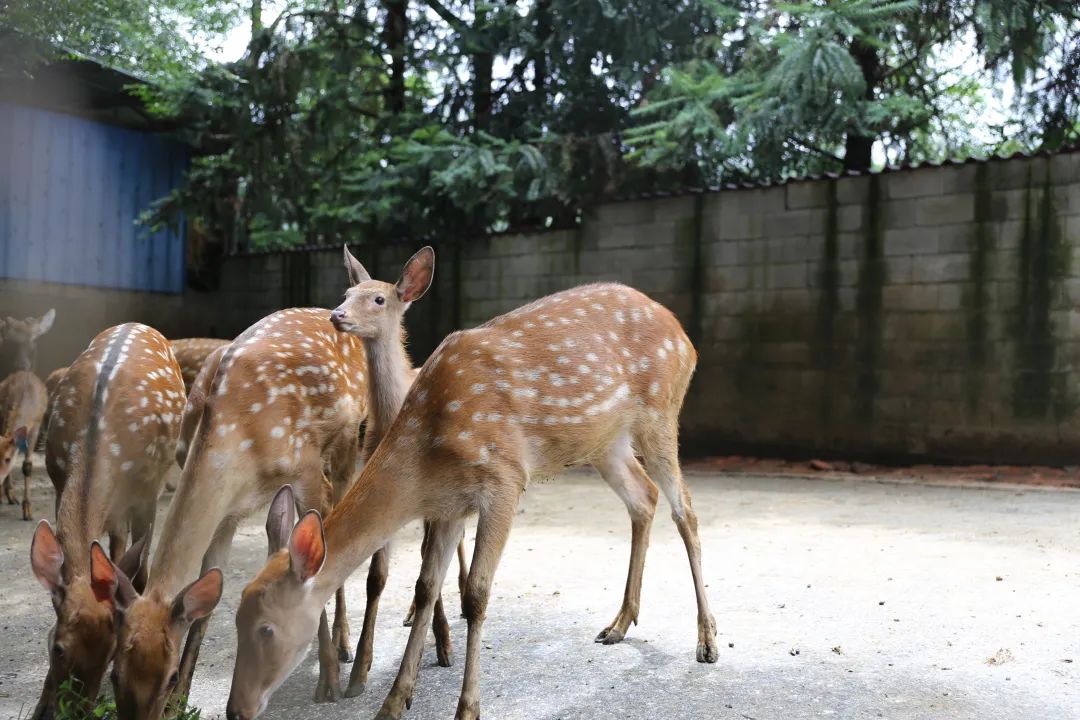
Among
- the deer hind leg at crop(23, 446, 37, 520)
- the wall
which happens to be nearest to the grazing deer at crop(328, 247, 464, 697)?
the deer hind leg at crop(23, 446, 37, 520)

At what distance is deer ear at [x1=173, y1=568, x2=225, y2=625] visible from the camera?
2.74 metres

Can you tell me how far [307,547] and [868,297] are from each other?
23.8ft

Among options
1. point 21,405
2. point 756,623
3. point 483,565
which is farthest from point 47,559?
point 21,405

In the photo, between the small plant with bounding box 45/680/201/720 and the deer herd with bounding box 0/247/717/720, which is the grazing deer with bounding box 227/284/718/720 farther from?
the small plant with bounding box 45/680/201/720

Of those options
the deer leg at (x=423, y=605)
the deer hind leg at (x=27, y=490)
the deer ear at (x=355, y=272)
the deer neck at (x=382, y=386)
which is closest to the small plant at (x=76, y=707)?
the deer leg at (x=423, y=605)

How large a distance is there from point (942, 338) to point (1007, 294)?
0.64 metres

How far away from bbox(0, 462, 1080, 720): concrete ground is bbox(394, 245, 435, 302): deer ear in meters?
1.45

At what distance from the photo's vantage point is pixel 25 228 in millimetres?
10891

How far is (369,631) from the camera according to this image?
3.57m

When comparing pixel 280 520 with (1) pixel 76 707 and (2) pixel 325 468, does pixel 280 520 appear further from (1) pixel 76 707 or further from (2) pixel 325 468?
(2) pixel 325 468

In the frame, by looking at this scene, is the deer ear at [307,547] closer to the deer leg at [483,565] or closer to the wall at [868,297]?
the deer leg at [483,565]

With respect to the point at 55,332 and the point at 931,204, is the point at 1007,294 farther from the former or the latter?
the point at 55,332

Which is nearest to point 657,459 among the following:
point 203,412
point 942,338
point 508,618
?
point 508,618

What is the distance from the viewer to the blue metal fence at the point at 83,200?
1079 centimetres
